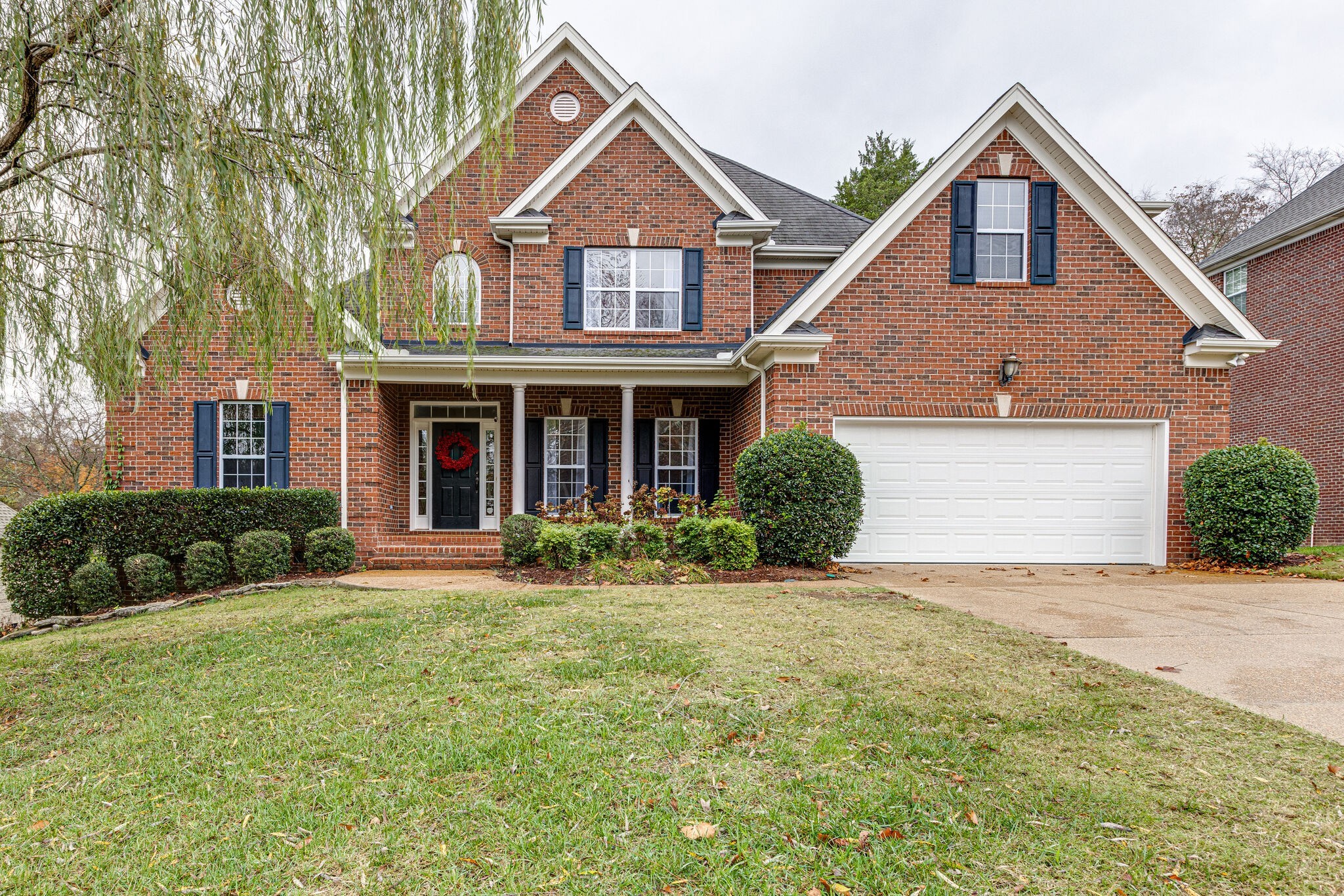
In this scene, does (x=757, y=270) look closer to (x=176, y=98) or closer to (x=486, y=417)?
(x=486, y=417)

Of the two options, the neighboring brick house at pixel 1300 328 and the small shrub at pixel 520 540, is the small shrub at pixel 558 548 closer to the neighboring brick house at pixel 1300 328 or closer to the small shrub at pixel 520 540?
the small shrub at pixel 520 540

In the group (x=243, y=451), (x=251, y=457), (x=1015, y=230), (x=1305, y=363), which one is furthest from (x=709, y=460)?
(x=1305, y=363)

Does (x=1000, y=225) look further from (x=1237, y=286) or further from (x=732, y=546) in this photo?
(x=1237, y=286)

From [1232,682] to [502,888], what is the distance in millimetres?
4245

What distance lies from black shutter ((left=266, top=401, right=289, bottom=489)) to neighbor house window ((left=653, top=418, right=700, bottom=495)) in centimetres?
589

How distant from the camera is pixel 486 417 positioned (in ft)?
42.0

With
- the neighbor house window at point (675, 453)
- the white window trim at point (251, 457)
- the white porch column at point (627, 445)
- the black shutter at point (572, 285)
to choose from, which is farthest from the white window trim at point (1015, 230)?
the white window trim at point (251, 457)

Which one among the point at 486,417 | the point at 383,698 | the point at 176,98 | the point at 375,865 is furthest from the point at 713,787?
the point at 486,417

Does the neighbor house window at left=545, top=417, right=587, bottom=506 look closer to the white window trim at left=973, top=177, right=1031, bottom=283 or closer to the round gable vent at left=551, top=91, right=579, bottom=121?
the round gable vent at left=551, top=91, right=579, bottom=121

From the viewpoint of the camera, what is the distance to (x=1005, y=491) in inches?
405

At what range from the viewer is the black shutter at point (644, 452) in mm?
12789

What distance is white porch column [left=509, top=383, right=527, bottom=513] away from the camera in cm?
1152

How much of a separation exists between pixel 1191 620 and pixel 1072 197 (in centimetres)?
681

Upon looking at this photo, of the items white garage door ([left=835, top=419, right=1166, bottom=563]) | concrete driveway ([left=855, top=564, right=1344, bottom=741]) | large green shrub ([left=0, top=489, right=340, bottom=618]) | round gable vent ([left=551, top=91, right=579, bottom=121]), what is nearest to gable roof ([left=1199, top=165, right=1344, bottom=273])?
white garage door ([left=835, top=419, right=1166, bottom=563])
